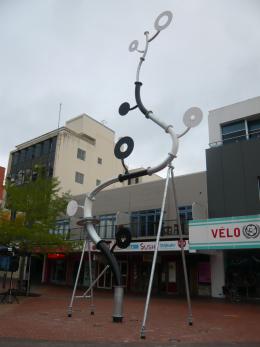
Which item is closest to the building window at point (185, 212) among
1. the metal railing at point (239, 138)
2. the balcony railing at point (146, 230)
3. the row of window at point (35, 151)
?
the balcony railing at point (146, 230)

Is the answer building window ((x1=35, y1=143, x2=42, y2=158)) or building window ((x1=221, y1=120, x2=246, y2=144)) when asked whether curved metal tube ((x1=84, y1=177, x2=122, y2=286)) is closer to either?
building window ((x1=221, y1=120, x2=246, y2=144))

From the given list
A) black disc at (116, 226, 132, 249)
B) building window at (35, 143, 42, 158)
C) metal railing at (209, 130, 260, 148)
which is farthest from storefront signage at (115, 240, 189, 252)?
building window at (35, 143, 42, 158)

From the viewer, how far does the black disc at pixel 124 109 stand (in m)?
14.4

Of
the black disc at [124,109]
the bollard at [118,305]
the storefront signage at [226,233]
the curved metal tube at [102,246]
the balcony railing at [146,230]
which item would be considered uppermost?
the black disc at [124,109]

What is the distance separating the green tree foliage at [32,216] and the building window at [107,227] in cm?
787

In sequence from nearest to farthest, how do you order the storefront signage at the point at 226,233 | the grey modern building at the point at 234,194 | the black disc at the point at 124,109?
the black disc at the point at 124,109
the storefront signage at the point at 226,233
the grey modern building at the point at 234,194

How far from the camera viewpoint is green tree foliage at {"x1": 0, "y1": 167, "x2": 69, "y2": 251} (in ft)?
66.8

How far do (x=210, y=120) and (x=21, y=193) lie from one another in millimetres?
13985

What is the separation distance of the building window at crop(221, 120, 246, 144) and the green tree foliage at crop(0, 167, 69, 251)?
11636 mm

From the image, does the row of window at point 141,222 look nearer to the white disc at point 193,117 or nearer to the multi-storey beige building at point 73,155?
the multi-storey beige building at point 73,155

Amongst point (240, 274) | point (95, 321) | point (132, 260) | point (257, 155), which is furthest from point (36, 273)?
point (95, 321)

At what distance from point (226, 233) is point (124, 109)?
31.6 feet

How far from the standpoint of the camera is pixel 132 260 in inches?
1181

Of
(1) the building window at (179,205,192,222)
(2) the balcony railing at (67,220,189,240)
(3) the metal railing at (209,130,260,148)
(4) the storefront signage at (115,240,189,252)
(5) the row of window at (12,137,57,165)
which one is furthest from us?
(5) the row of window at (12,137,57,165)
